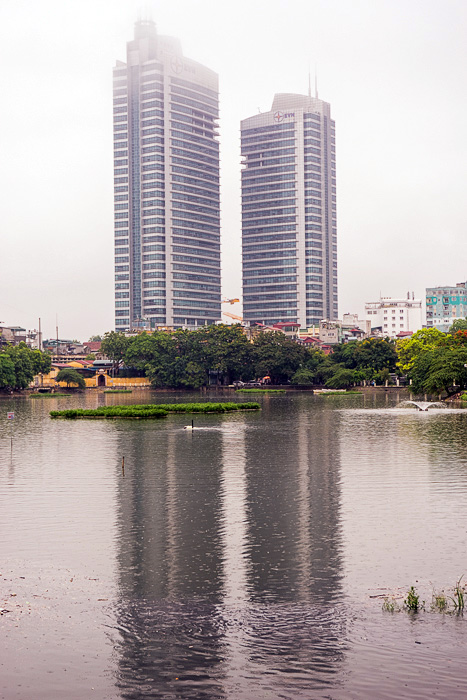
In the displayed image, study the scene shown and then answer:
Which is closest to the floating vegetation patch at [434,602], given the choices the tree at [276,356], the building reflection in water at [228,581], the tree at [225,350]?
the building reflection in water at [228,581]

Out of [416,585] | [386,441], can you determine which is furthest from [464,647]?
[386,441]

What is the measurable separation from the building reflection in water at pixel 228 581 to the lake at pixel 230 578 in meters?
0.05

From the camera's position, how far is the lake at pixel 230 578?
12.8 m

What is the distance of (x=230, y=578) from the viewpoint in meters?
18.2

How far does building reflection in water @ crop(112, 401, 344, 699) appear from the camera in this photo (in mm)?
12945

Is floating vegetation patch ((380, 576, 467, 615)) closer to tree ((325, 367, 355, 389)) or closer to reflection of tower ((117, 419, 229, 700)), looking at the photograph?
reflection of tower ((117, 419, 229, 700))

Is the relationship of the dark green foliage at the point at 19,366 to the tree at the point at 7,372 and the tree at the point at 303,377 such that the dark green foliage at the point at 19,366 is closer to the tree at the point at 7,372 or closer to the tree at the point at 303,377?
the tree at the point at 7,372

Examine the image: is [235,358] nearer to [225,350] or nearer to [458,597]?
[225,350]

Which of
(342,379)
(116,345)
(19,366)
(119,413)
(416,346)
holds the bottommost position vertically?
(119,413)

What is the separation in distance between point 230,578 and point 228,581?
10.0 inches

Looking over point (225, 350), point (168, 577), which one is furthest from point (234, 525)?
point (225, 350)

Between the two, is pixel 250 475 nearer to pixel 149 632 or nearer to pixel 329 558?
pixel 329 558

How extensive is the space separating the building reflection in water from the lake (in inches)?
1.9

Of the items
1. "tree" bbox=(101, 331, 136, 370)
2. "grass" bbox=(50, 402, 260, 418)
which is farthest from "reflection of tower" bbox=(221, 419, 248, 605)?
"tree" bbox=(101, 331, 136, 370)
